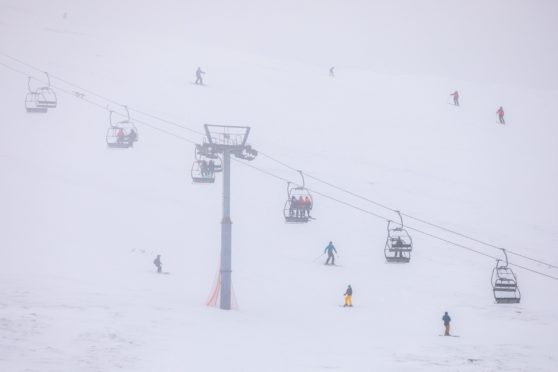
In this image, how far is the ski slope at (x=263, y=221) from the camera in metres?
15.6

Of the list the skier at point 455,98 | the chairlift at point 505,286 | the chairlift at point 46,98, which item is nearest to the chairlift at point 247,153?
the chairlift at point 505,286

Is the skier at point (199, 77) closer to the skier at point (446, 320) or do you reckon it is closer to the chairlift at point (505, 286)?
the chairlift at point (505, 286)

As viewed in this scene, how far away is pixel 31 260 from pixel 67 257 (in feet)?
4.94

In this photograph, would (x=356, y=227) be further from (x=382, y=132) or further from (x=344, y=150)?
(x=382, y=132)

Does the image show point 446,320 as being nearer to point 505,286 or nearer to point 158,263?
point 505,286

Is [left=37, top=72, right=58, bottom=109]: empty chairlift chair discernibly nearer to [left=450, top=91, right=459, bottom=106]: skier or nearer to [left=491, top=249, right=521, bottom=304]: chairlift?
[left=491, top=249, right=521, bottom=304]: chairlift

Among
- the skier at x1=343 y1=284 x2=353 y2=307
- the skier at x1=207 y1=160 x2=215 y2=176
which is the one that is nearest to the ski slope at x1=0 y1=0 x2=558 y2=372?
the skier at x1=343 y1=284 x2=353 y2=307

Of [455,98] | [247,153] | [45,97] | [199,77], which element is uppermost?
[199,77]

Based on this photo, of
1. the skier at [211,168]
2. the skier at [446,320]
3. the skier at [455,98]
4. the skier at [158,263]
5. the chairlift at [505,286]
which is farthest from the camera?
the skier at [455,98]

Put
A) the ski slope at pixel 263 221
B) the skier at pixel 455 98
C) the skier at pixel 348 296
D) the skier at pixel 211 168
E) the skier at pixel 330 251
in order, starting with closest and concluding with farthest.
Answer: the ski slope at pixel 263 221
the skier at pixel 348 296
the skier at pixel 211 168
the skier at pixel 330 251
the skier at pixel 455 98

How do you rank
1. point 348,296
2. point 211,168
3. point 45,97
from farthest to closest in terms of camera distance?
point 45,97 → point 211,168 → point 348,296

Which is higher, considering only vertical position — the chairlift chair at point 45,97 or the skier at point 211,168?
the chairlift chair at point 45,97

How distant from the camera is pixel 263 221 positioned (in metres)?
31.2

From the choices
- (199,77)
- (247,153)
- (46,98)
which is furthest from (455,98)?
(247,153)
